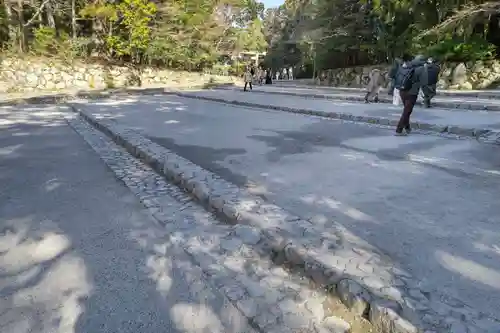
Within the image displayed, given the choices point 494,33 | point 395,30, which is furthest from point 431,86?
point 395,30

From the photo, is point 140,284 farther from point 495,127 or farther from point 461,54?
point 461,54

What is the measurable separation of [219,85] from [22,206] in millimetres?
26196

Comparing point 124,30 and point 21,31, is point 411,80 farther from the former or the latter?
point 124,30

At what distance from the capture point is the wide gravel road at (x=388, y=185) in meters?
2.79

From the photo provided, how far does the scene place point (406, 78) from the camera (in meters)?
7.30

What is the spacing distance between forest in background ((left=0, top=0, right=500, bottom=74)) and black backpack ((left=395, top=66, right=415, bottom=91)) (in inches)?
433

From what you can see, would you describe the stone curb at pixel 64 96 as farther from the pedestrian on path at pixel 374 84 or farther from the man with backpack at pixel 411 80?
the man with backpack at pixel 411 80

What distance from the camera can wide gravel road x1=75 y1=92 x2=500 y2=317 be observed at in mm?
2793

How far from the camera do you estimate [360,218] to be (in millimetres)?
3580

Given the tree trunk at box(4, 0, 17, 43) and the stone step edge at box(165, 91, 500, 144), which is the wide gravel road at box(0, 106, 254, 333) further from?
the tree trunk at box(4, 0, 17, 43)

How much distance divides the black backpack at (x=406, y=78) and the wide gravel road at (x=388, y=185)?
1.02 meters

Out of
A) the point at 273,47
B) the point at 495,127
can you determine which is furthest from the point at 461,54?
the point at 273,47

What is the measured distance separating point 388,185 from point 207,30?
28.5 metres

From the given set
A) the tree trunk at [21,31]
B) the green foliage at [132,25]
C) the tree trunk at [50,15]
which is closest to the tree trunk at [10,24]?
the tree trunk at [21,31]
